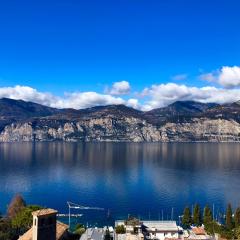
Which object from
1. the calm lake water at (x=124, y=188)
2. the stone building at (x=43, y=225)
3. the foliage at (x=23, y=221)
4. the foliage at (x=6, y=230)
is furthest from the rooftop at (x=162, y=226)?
the stone building at (x=43, y=225)

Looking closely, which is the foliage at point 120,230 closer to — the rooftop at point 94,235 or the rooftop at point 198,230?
the rooftop at point 94,235

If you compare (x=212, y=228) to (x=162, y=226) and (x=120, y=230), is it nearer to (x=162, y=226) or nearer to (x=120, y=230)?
(x=162, y=226)

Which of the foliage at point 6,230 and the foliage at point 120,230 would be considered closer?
the foliage at point 6,230

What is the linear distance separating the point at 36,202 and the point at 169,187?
156ft

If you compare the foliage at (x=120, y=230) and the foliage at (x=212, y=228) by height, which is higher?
the foliage at (x=120, y=230)

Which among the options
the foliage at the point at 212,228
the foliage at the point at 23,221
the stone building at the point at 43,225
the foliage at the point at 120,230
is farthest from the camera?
the foliage at the point at 212,228

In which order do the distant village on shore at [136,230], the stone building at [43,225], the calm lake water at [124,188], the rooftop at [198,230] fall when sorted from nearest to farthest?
1. the stone building at [43,225]
2. the distant village on shore at [136,230]
3. the rooftop at [198,230]
4. the calm lake water at [124,188]

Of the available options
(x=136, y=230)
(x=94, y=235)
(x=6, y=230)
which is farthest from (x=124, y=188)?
(x=6, y=230)

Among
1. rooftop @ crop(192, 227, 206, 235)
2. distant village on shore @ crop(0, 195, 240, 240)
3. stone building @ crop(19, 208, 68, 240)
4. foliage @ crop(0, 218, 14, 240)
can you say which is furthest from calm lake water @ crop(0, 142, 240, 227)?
stone building @ crop(19, 208, 68, 240)

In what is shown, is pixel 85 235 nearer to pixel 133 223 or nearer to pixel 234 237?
pixel 133 223

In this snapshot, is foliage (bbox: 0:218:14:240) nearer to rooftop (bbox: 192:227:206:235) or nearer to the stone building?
the stone building

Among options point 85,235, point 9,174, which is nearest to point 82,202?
point 85,235

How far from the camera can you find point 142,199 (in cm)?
12419

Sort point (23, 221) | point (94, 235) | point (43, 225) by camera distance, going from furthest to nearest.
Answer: point (23, 221) → point (94, 235) → point (43, 225)
